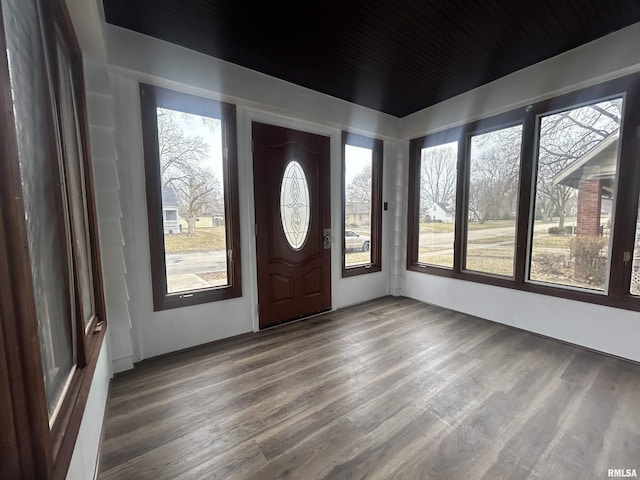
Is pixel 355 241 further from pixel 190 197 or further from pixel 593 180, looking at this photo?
pixel 593 180

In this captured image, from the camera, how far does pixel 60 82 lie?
143 cm

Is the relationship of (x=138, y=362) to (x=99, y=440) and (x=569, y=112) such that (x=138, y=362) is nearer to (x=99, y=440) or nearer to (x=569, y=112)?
(x=99, y=440)

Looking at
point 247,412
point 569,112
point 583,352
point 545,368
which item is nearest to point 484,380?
point 545,368

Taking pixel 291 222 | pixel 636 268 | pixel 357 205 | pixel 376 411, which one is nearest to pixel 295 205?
pixel 291 222

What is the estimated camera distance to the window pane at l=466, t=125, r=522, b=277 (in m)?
3.09

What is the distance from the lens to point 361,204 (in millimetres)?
3973

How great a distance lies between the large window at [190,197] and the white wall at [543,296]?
2.80 meters

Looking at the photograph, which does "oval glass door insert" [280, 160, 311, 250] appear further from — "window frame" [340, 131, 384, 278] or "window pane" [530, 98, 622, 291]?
"window pane" [530, 98, 622, 291]

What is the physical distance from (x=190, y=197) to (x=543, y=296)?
12.4 feet

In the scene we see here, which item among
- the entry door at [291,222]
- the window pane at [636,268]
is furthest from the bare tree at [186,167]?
the window pane at [636,268]

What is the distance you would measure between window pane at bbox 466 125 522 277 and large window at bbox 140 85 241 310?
9.68 ft

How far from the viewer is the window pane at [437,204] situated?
367 centimetres

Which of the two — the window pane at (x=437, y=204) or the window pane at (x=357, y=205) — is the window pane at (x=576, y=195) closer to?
the window pane at (x=437, y=204)

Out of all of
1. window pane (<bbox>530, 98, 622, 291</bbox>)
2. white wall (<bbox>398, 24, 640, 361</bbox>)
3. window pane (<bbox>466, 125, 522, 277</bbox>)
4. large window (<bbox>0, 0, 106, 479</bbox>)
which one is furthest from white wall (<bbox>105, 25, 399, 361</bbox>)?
window pane (<bbox>530, 98, 622, 291</bbox>)
